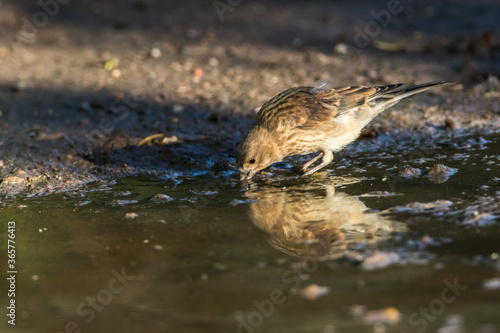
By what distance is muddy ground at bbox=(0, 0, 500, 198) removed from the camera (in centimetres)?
655

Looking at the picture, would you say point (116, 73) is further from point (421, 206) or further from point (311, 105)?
point (421, 206)

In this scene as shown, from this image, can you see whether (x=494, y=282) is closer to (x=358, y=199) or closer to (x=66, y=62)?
(x=358, y=199)

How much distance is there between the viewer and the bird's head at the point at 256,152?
564cm

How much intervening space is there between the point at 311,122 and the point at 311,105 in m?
0.17

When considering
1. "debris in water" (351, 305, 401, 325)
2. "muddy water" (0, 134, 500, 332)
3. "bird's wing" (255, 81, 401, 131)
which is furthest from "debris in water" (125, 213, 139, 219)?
"debris in water" (351, 305, 401, 325)

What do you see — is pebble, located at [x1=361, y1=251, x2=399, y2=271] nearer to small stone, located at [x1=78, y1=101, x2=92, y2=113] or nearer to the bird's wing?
the bird's wing

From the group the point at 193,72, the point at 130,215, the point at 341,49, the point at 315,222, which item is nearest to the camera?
the point at 315,222

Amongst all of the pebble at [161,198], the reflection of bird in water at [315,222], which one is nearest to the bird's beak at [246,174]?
the reflection of bird in water at [315,222]

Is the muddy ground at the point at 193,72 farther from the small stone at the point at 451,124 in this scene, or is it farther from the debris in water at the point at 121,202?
the debris in water at the point at 121,202

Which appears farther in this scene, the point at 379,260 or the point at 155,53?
the point at 155,53

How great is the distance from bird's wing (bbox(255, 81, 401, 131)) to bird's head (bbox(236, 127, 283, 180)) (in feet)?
0.37

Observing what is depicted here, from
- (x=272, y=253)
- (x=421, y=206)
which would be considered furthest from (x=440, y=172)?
(x=272, y=253)

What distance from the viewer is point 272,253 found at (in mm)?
3924

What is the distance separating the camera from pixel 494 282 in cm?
329
